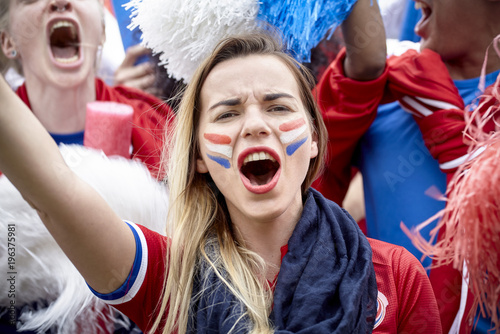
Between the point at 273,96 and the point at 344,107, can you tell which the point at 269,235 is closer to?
the point at 273,96

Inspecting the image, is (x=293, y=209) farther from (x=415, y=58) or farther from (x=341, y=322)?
(x=415, y=58)

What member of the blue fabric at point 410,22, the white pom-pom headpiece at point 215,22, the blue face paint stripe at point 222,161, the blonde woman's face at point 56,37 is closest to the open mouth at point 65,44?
the blonde woman's face at point 56,37

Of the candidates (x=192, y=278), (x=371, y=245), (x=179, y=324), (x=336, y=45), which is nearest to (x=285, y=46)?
(x=371, y=245)

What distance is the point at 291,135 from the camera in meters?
1.46

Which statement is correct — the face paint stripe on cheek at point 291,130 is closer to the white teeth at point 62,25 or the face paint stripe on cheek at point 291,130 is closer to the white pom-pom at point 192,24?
the white pom-pom at point 192,24

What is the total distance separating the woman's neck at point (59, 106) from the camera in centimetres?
215

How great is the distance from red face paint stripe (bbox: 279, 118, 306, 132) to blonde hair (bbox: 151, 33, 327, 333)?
0.45 ft

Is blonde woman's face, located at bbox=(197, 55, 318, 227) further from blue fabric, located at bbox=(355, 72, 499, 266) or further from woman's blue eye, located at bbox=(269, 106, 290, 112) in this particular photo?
blue fabric, located at bbox=(355, 72, 499, 266)

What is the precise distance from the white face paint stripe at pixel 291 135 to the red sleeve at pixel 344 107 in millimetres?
452

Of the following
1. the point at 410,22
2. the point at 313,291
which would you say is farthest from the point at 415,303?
the point at 410,22

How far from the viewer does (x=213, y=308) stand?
1335 mm

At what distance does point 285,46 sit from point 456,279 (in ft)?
2.86

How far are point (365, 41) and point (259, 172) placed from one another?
2.04 feet

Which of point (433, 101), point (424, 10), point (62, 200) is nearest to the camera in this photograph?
point (62, 200)
